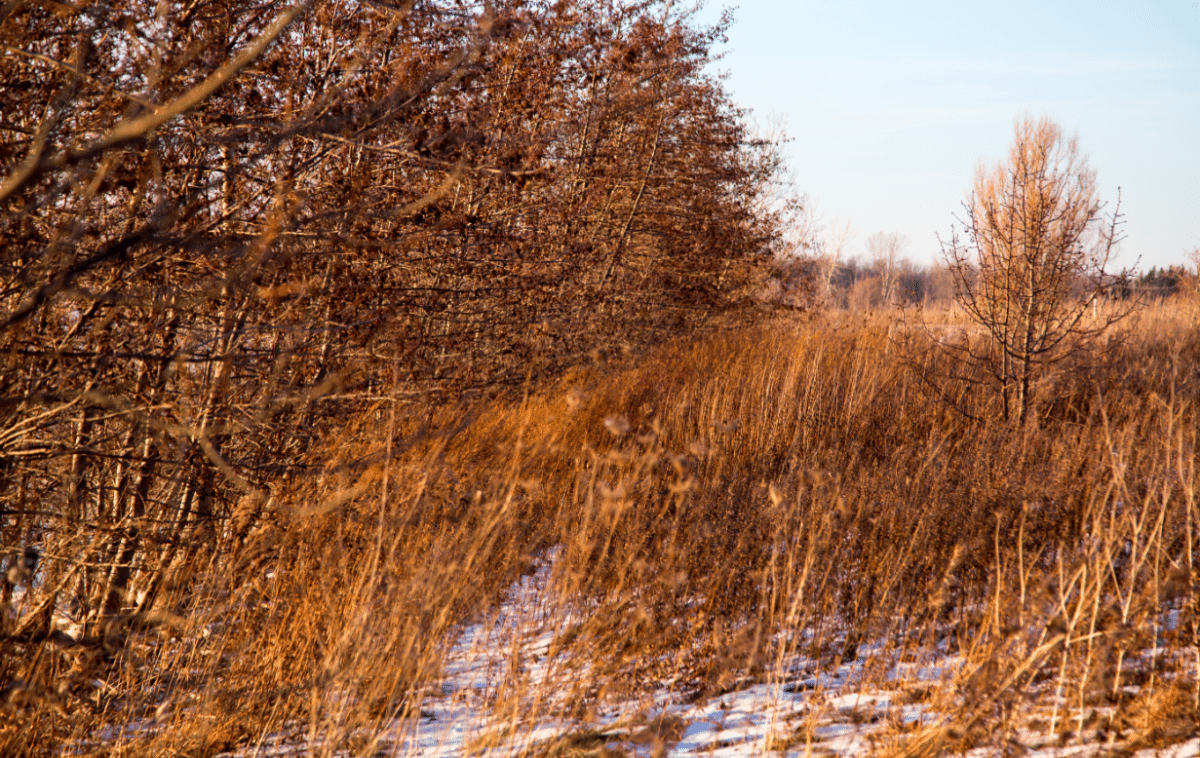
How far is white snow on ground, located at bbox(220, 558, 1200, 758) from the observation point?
246 centimetres

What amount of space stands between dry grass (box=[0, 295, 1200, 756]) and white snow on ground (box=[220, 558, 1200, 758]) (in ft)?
0.22

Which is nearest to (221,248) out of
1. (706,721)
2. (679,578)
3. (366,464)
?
(366,464)

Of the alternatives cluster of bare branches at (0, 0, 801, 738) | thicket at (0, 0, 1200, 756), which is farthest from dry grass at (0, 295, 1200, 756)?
cluster of bare branches at (0, 0, 801, 738)

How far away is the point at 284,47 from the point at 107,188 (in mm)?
1279

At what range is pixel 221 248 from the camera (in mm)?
2578

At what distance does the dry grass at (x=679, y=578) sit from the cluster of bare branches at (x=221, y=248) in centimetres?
28

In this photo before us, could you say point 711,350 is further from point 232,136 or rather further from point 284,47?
point 232,136

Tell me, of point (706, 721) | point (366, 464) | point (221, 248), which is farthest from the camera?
point (706, 721)

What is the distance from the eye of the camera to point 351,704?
2.75 metres

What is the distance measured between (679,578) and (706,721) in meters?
0.68

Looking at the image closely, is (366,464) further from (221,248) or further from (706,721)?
(706,721)

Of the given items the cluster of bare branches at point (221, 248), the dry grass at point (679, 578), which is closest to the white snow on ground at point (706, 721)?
the dry grass at point (679, 578)

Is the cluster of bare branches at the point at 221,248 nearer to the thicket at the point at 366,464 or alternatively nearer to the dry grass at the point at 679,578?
the thicket at the point at 366,464

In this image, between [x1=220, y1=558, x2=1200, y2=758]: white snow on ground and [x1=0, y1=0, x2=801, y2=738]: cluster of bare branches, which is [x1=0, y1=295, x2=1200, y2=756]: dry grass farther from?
[x1=0, y1=0, x2=801, y2=738]: cluster of bare branches
